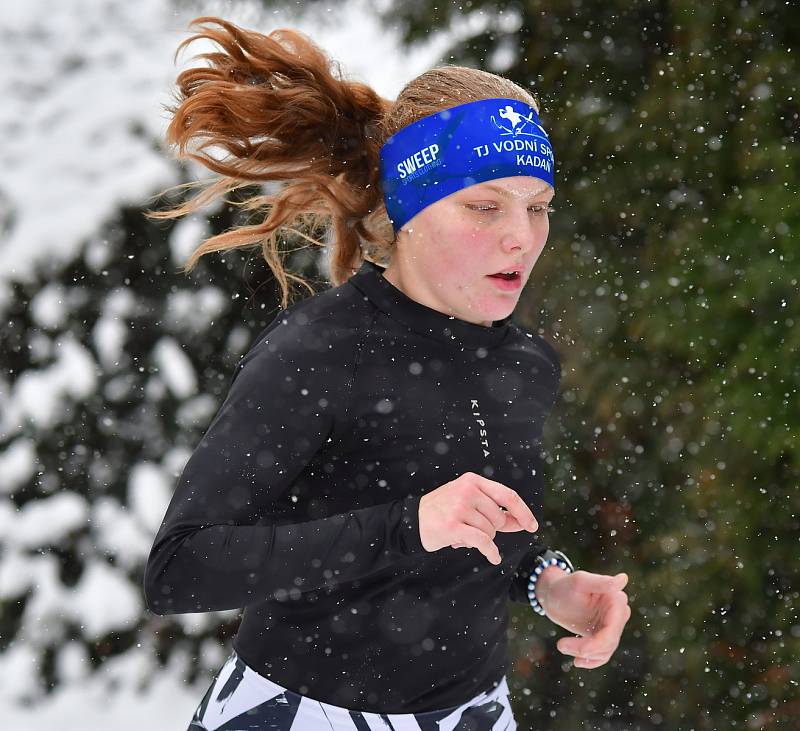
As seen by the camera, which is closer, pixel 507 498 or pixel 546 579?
pixel 507 498

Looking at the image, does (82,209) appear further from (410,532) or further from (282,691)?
(410,532)

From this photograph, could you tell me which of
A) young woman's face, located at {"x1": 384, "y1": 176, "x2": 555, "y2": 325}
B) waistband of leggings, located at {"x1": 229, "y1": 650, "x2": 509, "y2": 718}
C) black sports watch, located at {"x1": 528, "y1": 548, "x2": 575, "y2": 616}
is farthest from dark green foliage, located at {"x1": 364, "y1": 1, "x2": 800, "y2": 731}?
waistband of leggings, located at {"x1": 229, "y1": 650, "x2": 509, "y2": 718}

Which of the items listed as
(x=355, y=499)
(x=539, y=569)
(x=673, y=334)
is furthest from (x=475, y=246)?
(x=673, y=334)

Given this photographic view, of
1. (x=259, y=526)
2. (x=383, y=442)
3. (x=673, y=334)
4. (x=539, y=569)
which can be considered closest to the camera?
(x=259, y=526)

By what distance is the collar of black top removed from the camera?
163 cm

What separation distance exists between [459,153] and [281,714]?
1012 millimetres

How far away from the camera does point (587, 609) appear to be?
181cm

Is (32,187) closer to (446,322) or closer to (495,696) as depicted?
(446,322)

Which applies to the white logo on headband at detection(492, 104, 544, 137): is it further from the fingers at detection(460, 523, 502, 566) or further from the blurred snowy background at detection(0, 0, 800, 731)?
the blurred snowy background at detection(0, 0, 800, 731)

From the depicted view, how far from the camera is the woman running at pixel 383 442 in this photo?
1.37 meters

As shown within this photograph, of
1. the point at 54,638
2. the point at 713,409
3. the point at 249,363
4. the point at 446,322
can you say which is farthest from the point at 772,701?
the point at 54,638

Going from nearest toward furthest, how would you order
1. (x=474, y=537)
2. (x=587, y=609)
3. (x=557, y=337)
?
(x=474, y=537), (x=587, y=609), (x=557, y=337)

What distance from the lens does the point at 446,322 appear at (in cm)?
166

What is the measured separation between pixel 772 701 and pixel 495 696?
62.7 inches
